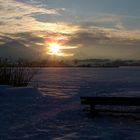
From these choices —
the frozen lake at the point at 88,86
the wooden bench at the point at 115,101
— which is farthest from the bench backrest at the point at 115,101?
the frozen lake at the point at 88,86

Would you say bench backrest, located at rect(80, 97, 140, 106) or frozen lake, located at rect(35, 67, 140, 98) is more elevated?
bench backrest, located at rect(80, 97, 140, 106)

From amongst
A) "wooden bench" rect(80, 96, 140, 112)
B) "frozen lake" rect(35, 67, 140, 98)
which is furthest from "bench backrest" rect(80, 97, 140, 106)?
"frozen lake" rect(35, 67, 140, 98)

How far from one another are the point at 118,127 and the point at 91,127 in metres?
0.71

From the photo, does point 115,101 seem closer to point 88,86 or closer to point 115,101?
point 115,101

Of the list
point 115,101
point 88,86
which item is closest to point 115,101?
point 115,101

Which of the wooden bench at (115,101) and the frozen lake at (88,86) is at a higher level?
the wooden bench at (115,101)

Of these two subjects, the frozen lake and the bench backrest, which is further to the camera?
the frozen lake

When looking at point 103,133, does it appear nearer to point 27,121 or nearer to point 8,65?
point 27,121

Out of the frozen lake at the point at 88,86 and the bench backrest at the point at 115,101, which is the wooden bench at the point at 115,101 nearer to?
the bench backrest at the point at 115,101

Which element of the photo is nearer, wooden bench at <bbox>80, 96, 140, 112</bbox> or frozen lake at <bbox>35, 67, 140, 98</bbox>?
wooden bench at <bbox>80, 96, 140, 112</bbox>

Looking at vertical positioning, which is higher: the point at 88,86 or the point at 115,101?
the point at 115,101

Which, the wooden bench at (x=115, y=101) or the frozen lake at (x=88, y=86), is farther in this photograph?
the frozen lake at (x=88, y=86)

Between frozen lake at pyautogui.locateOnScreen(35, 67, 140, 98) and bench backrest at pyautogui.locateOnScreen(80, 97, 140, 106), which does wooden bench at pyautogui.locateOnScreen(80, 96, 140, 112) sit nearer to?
bench backrest at pyautogui.locateOnScreen(80, 97, 140, 106)

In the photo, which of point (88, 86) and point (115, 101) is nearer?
point (115, 101)
